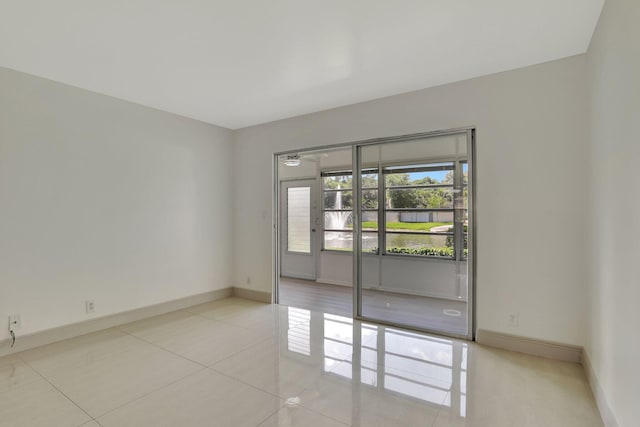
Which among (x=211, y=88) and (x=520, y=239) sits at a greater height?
(x=211, y=88)

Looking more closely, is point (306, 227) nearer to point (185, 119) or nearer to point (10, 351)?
point (185, 119)

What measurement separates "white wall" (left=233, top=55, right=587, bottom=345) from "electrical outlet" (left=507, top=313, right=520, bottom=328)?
1.5 inches

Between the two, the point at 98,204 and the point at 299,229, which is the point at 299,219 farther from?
the point at 98,204

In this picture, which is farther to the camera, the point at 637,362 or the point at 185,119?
the point at 185,119

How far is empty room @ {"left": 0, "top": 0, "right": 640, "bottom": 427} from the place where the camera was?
6.71ft

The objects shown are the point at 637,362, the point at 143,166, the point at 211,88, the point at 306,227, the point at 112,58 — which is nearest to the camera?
the point at 637,362

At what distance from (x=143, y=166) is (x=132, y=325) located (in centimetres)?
188

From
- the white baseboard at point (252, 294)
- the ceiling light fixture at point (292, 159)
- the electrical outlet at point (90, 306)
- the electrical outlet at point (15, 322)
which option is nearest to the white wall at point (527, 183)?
the ceiling light fixture at point (292, 159)

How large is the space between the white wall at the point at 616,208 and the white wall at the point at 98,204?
4346 mm

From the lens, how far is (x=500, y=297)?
300 centimetres

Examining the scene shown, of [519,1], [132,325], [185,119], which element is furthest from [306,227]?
[519,1]

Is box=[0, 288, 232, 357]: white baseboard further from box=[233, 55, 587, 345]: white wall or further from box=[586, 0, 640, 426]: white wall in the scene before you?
box=[586, 0, 640, 426]: white wall

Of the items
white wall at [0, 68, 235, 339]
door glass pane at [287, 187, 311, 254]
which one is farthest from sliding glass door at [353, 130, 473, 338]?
door glass pane at [287, 187, 311, 254]

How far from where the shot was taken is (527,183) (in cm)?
288
